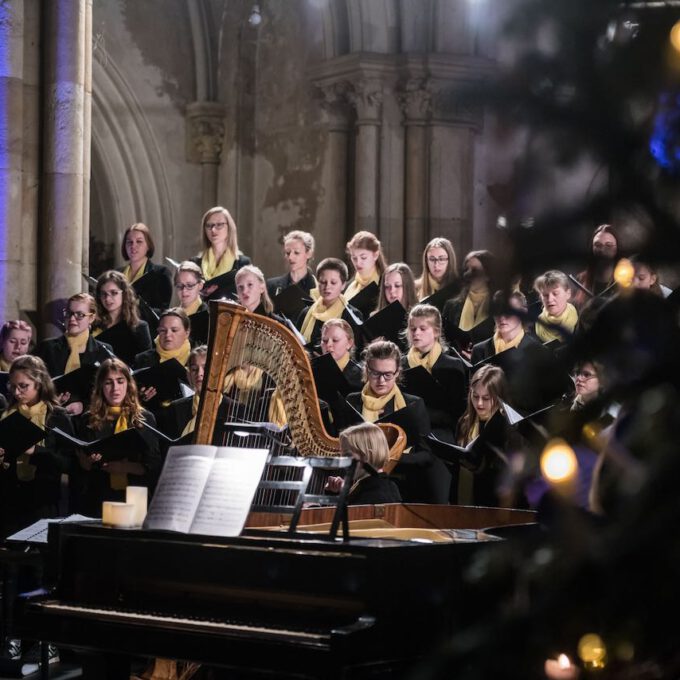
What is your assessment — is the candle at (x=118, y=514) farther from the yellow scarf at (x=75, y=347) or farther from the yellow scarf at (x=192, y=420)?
the yellow scarf at (x=75, y=347)

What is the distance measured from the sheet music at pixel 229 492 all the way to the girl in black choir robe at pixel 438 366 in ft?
9.56

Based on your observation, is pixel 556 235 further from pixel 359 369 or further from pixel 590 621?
pixel 359 369

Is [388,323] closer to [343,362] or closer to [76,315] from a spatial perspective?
[343,362]

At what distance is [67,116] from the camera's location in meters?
8.12

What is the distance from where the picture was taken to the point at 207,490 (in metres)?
3.71

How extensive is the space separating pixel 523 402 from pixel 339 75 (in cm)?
1077

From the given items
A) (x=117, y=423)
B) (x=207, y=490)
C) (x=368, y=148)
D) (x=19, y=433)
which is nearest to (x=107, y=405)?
(x=117, y=423)

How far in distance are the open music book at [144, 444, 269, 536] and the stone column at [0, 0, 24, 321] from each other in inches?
173

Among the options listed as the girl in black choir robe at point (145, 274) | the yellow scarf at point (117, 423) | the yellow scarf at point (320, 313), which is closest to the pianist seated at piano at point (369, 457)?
the yellow scarf at point (117, 423)

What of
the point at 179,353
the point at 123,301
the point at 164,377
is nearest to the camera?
the point at 164,377

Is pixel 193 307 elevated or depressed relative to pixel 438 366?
elevated

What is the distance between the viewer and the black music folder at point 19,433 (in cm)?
625

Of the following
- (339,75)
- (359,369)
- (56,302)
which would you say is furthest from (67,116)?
(339,75)

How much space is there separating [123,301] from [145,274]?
0.73m
